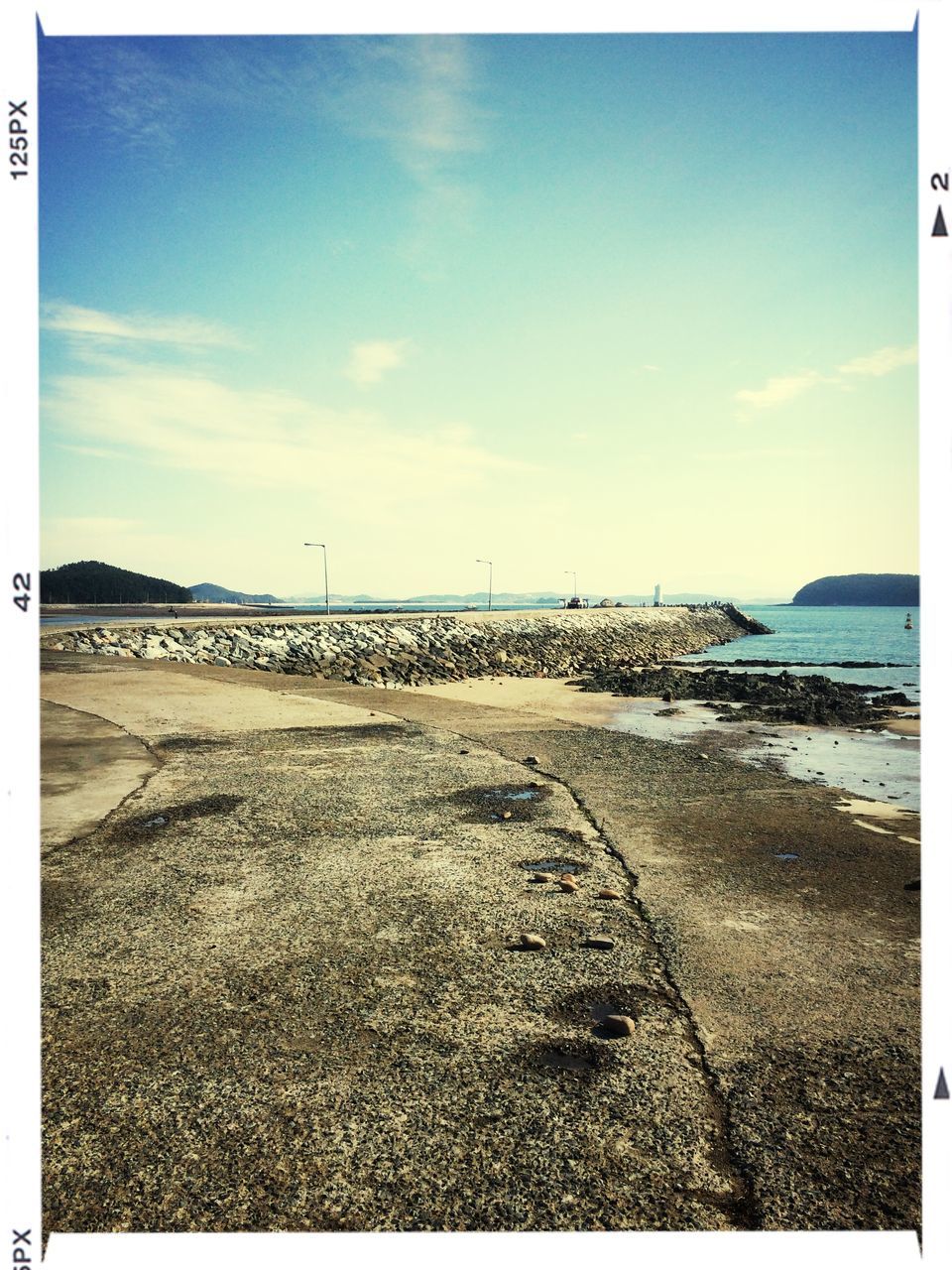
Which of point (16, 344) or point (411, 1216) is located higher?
point (16, 344)

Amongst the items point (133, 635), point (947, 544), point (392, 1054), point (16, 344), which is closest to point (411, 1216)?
point (392, 1054)

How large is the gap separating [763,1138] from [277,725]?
7.88 metres

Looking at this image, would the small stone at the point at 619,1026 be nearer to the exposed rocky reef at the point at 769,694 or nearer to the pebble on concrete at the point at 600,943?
the pebble on concrete at the point at 600,943

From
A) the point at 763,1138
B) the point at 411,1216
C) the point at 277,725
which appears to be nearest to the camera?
the point at 411,1216

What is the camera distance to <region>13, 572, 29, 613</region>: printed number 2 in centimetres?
143

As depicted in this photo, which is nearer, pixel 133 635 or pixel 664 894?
pixel 664 894

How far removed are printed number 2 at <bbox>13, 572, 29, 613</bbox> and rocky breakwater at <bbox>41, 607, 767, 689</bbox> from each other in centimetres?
1774

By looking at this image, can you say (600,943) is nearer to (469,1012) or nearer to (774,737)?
(469,1012)

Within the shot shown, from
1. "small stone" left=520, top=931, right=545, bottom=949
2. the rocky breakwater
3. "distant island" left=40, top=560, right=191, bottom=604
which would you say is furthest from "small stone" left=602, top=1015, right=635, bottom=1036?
"distant island" left=40, top=560, right=191, bottom=604
